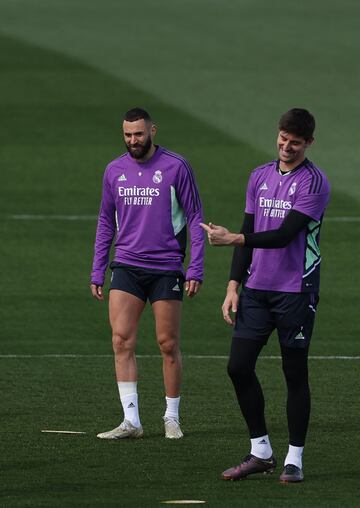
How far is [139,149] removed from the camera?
10.7 meters

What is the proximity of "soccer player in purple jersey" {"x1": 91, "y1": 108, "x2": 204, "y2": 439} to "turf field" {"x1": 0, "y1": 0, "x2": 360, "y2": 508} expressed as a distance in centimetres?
59

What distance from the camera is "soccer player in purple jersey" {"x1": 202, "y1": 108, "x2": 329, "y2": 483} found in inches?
354

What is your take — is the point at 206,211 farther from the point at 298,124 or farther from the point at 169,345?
the point at 298,124

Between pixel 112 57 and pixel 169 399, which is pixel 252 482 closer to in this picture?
pixel 169 399

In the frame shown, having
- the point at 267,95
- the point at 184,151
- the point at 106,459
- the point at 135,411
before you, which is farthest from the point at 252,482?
the point at 267,95

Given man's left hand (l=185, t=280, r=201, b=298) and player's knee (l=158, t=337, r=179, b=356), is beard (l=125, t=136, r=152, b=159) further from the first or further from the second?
player's knee (l=158, t=337, r=179, b=356)

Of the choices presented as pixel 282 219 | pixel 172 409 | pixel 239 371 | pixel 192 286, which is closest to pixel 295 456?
pixel 239 371

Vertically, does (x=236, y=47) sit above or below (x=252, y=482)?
above

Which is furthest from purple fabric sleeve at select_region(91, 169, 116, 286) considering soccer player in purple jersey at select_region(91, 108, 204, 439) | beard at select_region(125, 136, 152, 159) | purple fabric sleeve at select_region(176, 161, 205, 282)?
purple fabric sleeve at select_region(176, 161, 205, 282)

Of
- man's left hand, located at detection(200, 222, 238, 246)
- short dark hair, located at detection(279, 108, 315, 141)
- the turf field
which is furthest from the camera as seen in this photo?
the turf field

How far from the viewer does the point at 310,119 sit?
353 inches

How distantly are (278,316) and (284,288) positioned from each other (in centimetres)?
18

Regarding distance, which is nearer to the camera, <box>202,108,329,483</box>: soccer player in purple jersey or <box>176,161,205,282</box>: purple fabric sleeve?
<box>202,108,329,483</box>: soccer player in purple jersey

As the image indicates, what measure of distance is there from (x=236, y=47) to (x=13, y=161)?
435 inches
